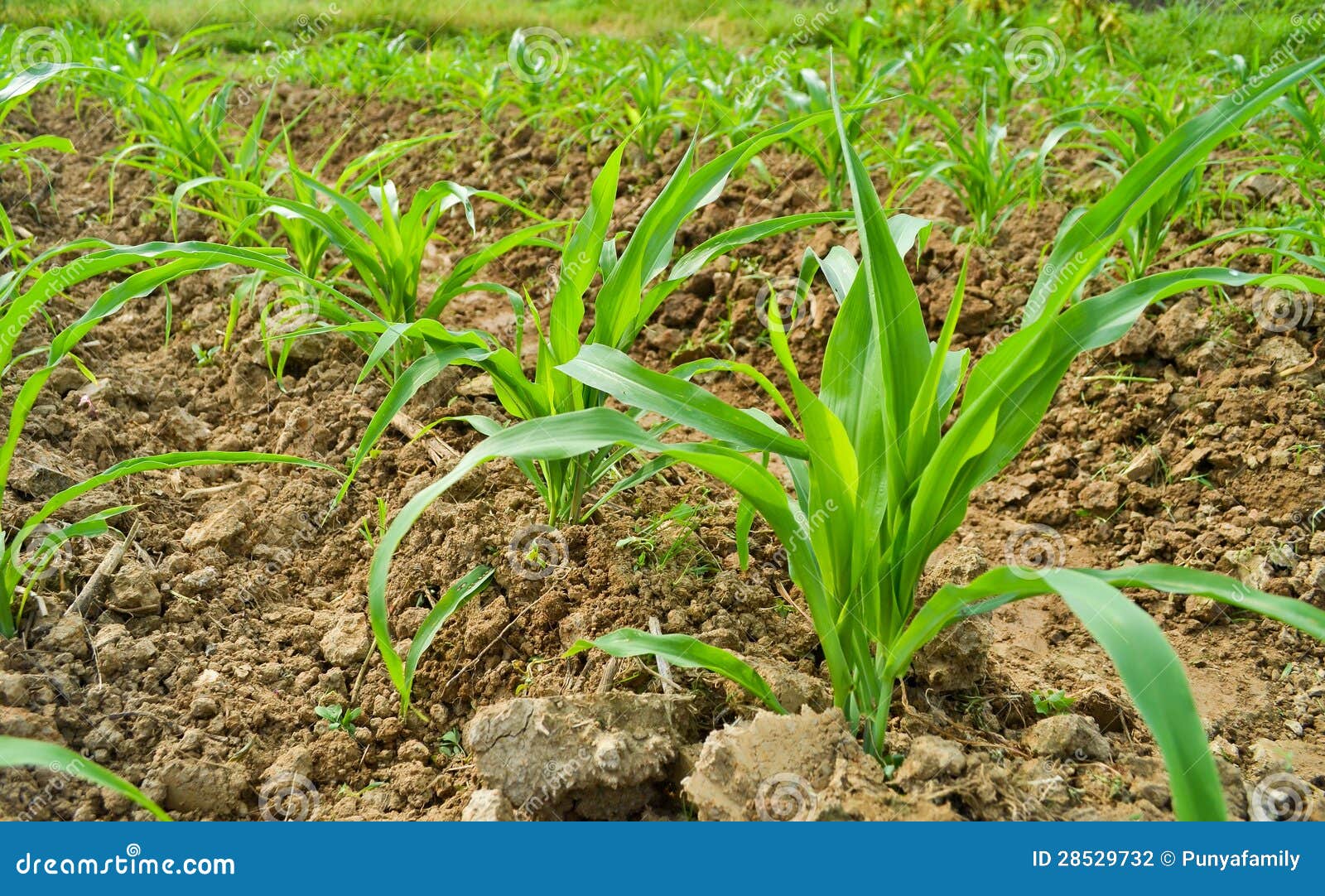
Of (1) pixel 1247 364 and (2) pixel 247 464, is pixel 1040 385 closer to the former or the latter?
(1) pixel 1247 364

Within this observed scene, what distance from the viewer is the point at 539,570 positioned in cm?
163

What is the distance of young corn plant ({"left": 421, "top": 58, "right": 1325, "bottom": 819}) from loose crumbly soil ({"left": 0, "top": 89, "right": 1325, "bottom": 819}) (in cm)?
17

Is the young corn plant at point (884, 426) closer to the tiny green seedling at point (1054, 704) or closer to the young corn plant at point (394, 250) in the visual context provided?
the tiny green seedling at point (1054, 704)

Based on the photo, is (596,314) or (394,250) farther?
(394,250)

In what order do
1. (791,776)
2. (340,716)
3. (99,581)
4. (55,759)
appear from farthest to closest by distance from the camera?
(99,581) < (340,716) < (791,776) < (55,759)

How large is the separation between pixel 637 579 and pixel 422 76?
3.24 meters

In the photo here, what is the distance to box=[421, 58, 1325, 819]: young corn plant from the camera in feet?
3.86

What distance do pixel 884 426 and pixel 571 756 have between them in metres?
0.57

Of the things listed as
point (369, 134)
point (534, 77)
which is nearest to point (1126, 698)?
point (534, 77)

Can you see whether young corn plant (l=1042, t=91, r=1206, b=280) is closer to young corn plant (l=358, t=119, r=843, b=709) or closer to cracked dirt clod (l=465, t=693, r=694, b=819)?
young corn plant (l=358, t=119, r=843, b=709)

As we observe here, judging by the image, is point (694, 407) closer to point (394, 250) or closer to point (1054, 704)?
point (1054, 704)

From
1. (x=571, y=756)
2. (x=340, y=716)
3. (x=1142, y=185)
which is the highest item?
(x=1142, y=185)

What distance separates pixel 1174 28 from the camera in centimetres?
540

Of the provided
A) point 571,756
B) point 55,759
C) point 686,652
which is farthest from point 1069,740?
point 55,759
